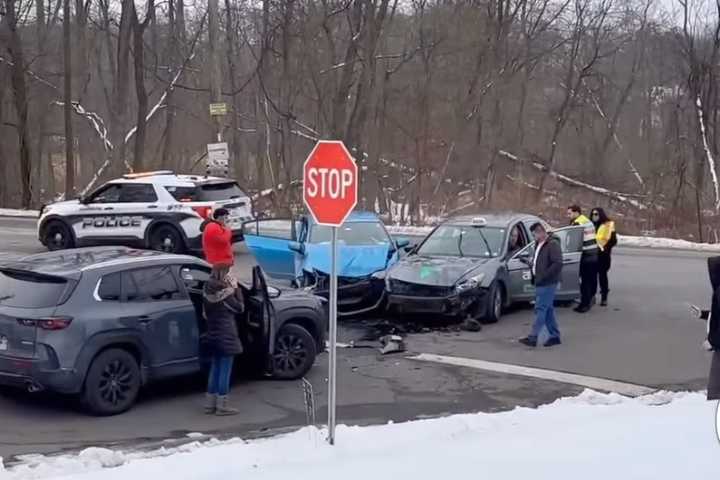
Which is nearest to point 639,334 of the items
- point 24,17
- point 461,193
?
point 461,193

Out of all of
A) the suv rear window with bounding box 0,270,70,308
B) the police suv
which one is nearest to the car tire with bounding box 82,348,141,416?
the suv rear window with bounding box 0,270,70,308

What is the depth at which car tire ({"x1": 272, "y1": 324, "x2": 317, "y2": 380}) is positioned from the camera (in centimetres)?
1147

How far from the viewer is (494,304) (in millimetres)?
15242

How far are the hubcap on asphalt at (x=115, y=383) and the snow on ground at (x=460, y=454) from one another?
179cm

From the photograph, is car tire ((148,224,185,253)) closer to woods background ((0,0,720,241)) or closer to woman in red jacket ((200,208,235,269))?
woman in red jacket ((200,208,235,269))

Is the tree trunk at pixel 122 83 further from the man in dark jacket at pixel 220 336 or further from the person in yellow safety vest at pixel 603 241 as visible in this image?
the man in dark jacket at pixel 220 336

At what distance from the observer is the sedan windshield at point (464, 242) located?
1587 cm

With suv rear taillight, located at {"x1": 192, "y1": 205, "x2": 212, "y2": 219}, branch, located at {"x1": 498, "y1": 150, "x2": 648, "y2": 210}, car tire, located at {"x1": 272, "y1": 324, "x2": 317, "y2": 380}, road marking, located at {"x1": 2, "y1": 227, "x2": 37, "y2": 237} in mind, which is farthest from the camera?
branch, located at {"x1": 498, "y1": 150, "x2": 648, "y2": 210}

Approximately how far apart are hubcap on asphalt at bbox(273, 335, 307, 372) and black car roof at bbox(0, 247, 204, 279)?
4.38 ft

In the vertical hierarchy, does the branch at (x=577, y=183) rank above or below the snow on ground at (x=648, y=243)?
above

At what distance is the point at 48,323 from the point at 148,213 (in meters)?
12.3

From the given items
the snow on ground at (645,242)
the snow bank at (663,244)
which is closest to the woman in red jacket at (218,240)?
the snow on ground at (645,242)

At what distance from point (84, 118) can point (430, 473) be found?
155ft

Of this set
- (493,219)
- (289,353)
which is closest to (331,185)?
(289,353)
